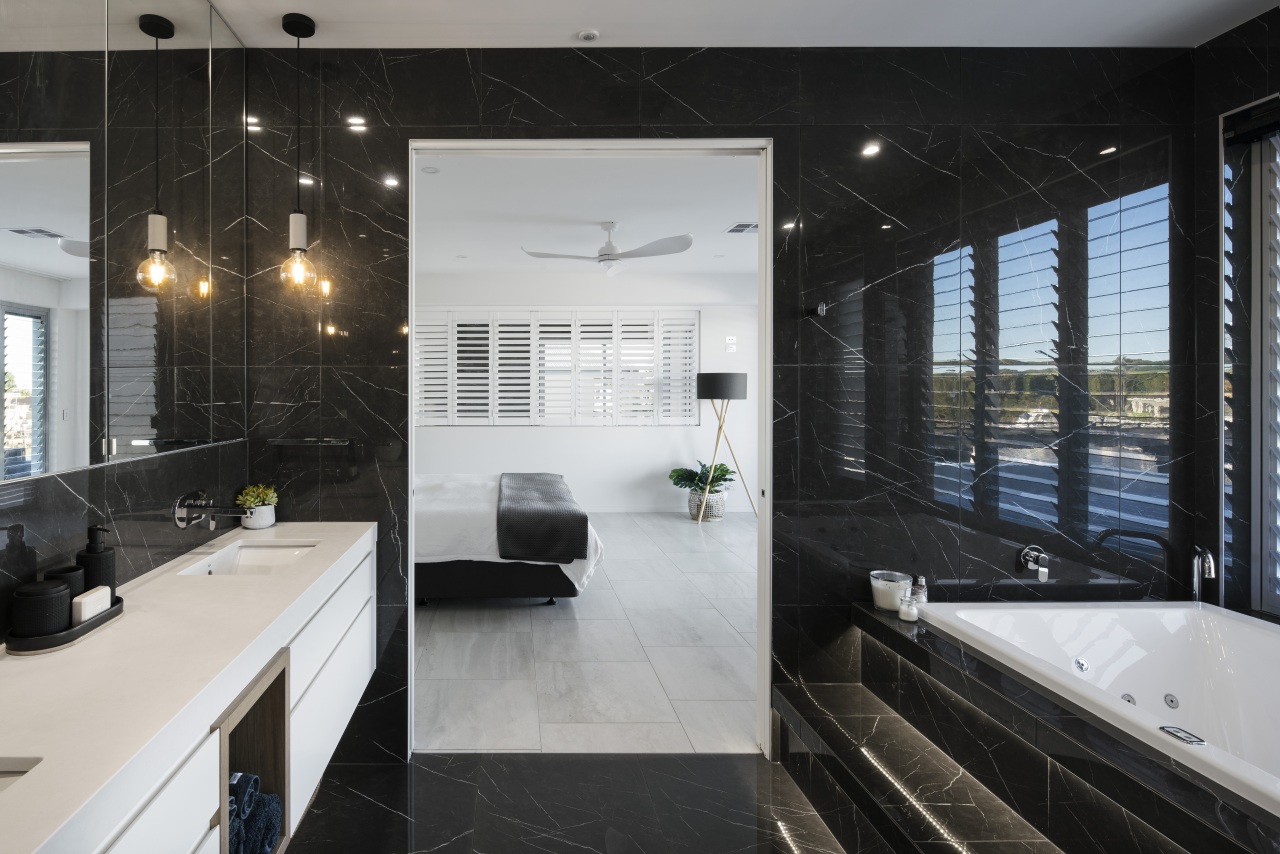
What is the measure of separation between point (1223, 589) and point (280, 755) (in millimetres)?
3141

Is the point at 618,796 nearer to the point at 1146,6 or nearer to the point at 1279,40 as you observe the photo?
the point at 1146,6

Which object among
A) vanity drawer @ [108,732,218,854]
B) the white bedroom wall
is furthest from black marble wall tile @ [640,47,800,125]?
the white bedroom wall

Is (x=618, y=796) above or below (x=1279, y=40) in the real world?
below

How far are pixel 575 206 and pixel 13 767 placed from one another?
4456mm

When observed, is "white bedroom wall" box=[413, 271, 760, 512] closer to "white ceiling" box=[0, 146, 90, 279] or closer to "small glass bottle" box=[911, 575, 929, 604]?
"small glass bottle" box=[911, 575, 929, 604]

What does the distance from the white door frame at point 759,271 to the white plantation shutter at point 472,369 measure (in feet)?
16.2

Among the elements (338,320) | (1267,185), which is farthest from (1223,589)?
(338,320)

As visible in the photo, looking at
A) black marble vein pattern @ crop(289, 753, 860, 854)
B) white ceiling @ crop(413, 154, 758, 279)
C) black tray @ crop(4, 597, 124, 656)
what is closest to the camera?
black tray @ crop(4, 597, 124, 656)

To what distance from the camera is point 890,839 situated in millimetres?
1807

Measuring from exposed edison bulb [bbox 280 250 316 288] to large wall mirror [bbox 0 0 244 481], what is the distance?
0.18m

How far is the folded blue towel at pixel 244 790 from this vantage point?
1485 mm

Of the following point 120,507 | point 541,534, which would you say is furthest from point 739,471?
point 120,507

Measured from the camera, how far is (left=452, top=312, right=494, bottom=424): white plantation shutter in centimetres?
747

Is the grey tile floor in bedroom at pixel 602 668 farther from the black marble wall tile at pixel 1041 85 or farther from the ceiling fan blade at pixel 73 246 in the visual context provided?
the black marble wall tile at pixel 1041 85
